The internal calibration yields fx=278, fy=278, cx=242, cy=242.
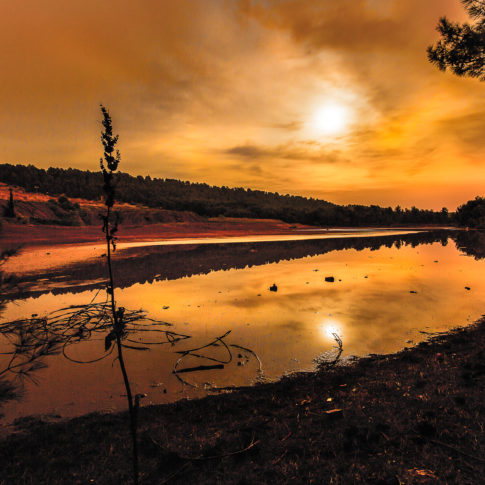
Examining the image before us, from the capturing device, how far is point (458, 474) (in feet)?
10.3

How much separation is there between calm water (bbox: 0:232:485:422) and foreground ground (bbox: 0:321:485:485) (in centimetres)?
79

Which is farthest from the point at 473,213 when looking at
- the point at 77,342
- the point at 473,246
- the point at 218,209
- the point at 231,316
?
the point at 77,342

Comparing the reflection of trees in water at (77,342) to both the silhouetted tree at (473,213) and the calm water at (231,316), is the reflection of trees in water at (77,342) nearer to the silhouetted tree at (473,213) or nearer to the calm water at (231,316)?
the calm water at (231,316)

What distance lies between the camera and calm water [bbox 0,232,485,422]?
5832 millimetres

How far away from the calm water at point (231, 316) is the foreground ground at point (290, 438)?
0.79 metres

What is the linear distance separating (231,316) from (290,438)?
Result: 606 cm

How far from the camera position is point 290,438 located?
3949mm

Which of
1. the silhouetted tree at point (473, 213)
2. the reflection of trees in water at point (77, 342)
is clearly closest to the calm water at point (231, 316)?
the reflection of trees in water at point (77, 342)

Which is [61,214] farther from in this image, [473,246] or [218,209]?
[473,246]

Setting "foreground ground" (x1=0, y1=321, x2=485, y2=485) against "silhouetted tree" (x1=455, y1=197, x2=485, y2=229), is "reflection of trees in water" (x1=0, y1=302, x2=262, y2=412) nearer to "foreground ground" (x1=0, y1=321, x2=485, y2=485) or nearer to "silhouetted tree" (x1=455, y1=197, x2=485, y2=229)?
"foreground ground" (x1=0, y1=321, x2=485, y2=485)

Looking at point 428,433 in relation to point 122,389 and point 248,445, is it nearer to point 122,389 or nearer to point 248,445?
point 248,445

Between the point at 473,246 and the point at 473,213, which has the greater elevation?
the point at 473,213

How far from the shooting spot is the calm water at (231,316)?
5.83 m

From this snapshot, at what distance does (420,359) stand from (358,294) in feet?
21.5
